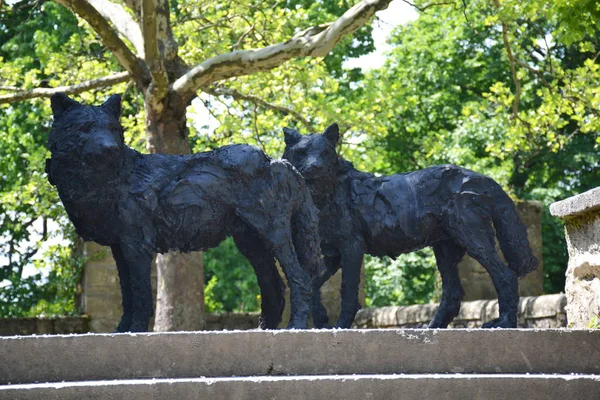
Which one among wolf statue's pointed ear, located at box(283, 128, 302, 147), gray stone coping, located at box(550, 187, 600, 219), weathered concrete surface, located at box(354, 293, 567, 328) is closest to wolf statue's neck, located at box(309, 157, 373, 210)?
wolf statue's pointed ear, located at box(283, 128, 302, 147)

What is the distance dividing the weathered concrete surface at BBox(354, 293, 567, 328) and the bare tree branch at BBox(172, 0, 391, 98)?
138 inches

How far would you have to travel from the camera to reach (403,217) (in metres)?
9.41

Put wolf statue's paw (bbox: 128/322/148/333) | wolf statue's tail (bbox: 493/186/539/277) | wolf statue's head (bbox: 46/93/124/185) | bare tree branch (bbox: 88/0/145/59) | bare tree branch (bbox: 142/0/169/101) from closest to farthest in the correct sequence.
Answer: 1. wolf statue's head (bbox: 46/93/124/185)
2. wolf statue's paw (bbox: 128/322/148/333)
3. wolf statue's tail (bbox: 493/186/539/277)
4. bare tree branch (bbox: 142/0/169/101)
5. bare tree branch (bbox: 88/0/145/59)

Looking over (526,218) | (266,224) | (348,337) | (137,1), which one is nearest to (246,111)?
(137,1)

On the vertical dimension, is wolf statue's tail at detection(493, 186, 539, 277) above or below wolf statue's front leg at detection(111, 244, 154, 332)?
above

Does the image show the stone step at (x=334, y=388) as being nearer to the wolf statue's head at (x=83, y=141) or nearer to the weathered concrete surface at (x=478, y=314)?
the wolf statue's head at (x=83, y=141)

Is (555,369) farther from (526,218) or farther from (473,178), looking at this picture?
(526,218)

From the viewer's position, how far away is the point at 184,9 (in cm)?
1753

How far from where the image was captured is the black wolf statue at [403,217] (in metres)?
9.16

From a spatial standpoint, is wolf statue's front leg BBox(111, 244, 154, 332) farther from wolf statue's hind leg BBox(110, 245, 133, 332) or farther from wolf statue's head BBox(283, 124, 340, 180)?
wolf statue's head BBox(283, 124, 340, 180)

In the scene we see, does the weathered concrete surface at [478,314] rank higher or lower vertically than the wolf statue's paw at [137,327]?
higher

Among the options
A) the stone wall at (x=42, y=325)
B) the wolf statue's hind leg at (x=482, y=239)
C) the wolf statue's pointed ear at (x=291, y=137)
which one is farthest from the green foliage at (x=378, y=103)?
the wolf statue's pointed ear at (x=291, y=137)

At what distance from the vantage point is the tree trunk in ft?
45.6

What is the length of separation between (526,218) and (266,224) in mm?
7711
